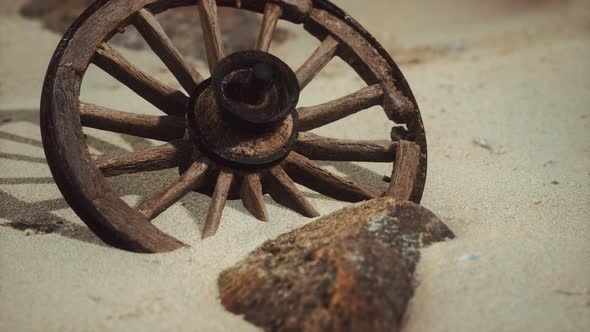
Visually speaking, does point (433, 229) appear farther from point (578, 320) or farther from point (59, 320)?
point (59, 320)

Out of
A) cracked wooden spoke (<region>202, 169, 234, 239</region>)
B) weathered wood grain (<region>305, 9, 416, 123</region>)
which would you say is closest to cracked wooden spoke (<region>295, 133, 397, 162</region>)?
weathered wood grain (<region>305, 9, 416, 123</region>)

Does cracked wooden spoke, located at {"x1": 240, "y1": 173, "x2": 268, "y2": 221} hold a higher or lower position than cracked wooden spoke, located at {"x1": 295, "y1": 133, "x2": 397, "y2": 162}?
lower

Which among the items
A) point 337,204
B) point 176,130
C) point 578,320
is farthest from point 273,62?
point 578,320

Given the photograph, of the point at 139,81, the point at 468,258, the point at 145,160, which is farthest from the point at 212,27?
the point at 468,258

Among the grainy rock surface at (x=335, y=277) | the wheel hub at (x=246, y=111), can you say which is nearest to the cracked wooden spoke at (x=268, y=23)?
the wheel hub at (x=246, y=111)

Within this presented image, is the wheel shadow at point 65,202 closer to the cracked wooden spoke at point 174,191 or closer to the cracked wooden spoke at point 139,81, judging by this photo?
the cracked wooden spoke at point 174,191

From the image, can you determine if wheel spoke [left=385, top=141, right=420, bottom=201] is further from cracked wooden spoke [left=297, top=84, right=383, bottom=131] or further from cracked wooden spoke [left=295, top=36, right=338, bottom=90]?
cracked wooden spoke [left=295, top=36, right=338, bottom=90]
